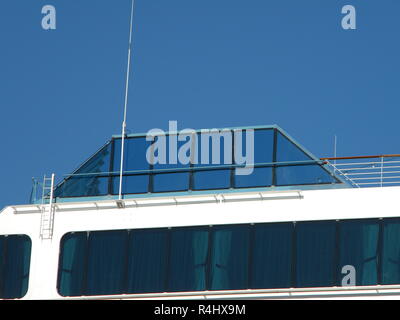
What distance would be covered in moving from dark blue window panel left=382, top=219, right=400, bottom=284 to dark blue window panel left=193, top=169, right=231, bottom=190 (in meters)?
4.76

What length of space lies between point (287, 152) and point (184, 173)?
2965 millimetres

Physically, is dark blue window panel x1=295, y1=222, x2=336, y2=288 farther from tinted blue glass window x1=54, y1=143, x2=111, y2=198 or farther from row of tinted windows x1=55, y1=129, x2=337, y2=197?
tinted blue glass window x1=54, y1=143, x2=111, y2=198

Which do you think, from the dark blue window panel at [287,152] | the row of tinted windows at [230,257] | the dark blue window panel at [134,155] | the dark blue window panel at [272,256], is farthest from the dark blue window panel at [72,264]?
the dark blue window panel at [287,152]

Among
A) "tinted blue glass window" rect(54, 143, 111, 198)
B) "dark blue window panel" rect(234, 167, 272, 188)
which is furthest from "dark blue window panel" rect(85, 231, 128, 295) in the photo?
"dark blue window panel" rect(234, 167, 272, 188)

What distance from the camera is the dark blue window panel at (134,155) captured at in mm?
30391

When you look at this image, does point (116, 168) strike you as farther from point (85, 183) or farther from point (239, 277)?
point (239, 277)

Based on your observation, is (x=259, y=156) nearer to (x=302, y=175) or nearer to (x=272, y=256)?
(x=302, y=175)

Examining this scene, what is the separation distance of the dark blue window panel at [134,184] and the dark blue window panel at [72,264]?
5.71 ft

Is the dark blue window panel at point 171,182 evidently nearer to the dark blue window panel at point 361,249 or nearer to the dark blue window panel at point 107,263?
the dark blue window panel at point 107,263

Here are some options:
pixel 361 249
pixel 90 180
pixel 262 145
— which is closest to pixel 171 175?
pixel 90 180

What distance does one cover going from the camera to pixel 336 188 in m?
28.6

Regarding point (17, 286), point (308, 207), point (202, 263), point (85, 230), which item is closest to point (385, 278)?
point (308, 207)

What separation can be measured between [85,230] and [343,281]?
24.6ft
